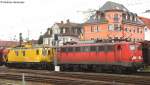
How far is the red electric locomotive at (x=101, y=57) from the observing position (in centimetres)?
3822

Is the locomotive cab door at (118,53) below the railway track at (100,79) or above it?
above

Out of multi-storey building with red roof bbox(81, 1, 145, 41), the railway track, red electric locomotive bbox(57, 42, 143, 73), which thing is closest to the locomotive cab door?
red electric locomotive bbox(57, 42, 143, 73)

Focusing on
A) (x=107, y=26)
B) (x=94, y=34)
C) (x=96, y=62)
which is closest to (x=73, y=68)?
(x=96, y=62)

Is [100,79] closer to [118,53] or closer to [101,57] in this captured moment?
[118,53]

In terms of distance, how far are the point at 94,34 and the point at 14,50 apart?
44.5 metres

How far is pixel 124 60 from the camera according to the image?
3806 cm

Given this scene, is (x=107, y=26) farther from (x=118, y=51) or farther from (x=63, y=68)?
(x=118, y=51)

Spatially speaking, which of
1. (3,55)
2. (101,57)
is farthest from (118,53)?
(3,55)

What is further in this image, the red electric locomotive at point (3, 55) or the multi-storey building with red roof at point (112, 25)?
the multi-storey building with red roof at point (112, 25)

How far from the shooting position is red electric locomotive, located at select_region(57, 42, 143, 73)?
38.2m

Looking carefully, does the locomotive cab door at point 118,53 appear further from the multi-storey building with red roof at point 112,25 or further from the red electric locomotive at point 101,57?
the multi-storey building with red roof at point 112,25

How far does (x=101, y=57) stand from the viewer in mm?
40812

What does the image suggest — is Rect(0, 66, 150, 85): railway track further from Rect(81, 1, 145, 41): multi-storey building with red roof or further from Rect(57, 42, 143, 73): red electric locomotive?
Rect(81, 1, 145, 41): multi-storey building with red roof

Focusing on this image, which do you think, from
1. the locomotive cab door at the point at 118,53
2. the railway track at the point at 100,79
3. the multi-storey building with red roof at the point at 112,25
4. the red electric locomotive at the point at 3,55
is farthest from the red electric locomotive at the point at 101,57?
the multi-storey building with red roof at the point at 112,25
